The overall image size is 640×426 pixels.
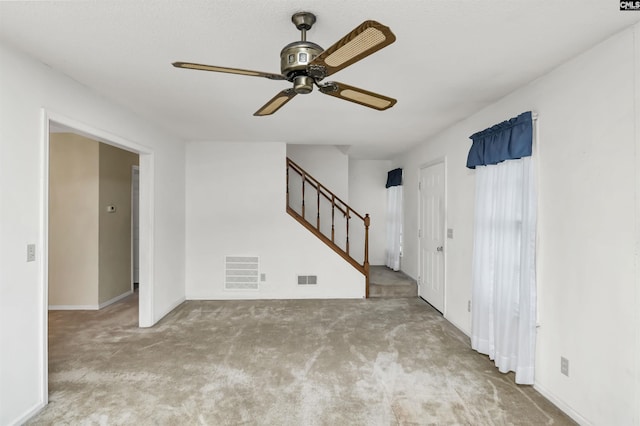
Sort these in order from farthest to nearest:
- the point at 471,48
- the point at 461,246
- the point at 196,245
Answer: the point at 196,245, the point at 461,246, the point at 471,48

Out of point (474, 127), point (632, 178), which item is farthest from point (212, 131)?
point (632, 178)

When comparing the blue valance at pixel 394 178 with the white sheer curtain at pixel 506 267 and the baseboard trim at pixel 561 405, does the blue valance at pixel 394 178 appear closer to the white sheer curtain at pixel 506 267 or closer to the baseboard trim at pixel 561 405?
the white sheer curtain at pixel 506 267

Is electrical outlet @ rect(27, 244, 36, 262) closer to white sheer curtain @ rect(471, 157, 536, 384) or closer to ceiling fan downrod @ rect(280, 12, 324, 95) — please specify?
ceiling fan downrod @ rect(280, 12, 324, 95)

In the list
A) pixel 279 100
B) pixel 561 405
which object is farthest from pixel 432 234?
pixel 279 100

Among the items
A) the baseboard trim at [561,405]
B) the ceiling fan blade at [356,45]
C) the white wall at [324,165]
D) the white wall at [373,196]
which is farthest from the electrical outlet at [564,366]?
the white wall at [373,196]

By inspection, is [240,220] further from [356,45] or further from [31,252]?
[356,45]

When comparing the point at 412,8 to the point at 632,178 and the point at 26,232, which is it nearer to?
the point at 632,178

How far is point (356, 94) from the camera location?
1.88 metres

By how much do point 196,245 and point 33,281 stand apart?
2893 mm

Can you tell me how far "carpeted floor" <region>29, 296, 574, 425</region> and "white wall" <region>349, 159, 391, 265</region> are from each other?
282 cm

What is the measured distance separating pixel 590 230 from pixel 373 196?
5.07m

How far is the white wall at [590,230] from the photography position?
1.86m

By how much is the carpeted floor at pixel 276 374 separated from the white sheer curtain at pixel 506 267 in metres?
0.25

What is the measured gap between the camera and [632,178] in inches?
72.6
